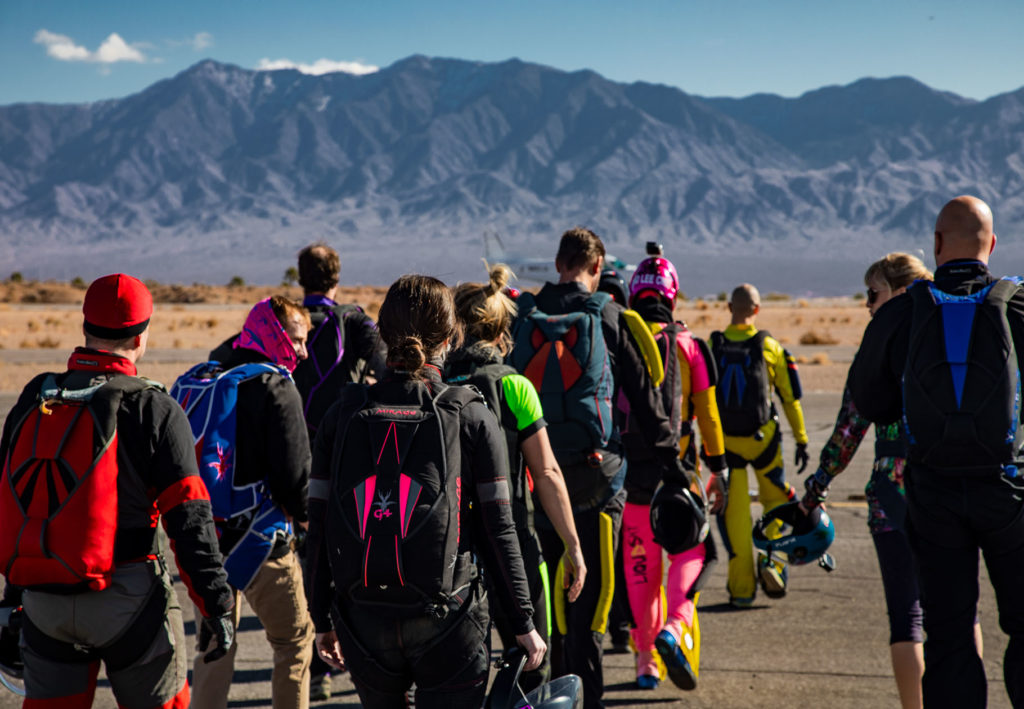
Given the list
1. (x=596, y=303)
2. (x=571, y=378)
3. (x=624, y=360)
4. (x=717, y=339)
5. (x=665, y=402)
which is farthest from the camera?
→ (x=717, y=339)

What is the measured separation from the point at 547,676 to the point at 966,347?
196 centimetres

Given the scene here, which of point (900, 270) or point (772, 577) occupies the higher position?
point (900, 270)

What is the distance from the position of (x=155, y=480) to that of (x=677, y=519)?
2.92 metres

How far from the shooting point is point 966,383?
3.57 metres

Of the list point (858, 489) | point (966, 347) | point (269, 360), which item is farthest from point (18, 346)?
point (966, 347)

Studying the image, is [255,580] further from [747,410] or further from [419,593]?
[747,410]

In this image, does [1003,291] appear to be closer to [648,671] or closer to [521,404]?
[521,404]

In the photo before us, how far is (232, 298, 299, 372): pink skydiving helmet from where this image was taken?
14.2ft

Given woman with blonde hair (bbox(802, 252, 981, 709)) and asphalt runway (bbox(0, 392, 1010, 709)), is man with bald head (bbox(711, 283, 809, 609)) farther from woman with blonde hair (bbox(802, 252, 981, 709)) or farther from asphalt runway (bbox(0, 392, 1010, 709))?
woman with blonde hair (bbox(802, 252, 981, 709))

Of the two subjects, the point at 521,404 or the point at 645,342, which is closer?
the point at 521,404

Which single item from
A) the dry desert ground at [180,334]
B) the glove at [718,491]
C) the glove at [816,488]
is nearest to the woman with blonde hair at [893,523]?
the glove at [816,488]

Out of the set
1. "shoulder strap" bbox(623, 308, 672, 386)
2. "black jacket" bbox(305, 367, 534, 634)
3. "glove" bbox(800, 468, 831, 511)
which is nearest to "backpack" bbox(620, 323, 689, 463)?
"shoulder strap" bbox(623, 308, 672, 386)

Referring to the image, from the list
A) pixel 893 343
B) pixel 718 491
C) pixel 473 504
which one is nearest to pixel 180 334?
pixel 718 491

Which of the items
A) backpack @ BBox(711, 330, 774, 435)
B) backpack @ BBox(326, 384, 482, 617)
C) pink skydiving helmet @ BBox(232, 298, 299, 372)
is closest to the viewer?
backpack @ BBox(326, 384, 482, 617)
